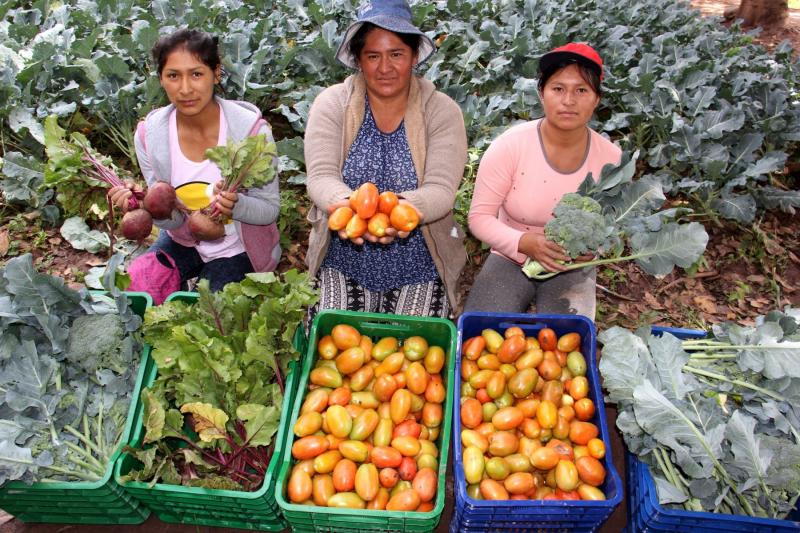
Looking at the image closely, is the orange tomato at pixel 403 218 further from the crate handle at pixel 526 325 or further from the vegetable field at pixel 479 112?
the vegetable field at pixel 479 112

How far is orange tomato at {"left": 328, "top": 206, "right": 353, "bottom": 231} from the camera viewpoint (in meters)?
2.62

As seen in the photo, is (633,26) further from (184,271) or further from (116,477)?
(116,477)

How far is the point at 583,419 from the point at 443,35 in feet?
16.8

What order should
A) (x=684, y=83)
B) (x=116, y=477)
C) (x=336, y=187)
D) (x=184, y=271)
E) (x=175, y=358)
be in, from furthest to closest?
(x=684, y=83) < (x=184, y=271) < (x=336, y=187) < (x=175, y=358) < (x=116, y=477)

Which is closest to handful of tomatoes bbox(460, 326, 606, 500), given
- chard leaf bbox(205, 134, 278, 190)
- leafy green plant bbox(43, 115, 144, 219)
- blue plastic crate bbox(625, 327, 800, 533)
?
blue plastic crate bbox(625, 327, 800, 533)

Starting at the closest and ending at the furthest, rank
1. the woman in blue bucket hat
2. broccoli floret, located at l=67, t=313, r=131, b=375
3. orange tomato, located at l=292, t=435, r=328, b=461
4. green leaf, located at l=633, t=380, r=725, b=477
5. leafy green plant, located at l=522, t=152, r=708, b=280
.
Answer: green leaf, located at l=633, t=380, r=725, b=477 → orange tomato, located at l=292, t=435, r=328, b=461 → broccoli floret, located at l=67, t=313, r=131, b=375 → leafy green plant, located at l=522, t=152, r=708, b=280 → the woman in blue bucket hat

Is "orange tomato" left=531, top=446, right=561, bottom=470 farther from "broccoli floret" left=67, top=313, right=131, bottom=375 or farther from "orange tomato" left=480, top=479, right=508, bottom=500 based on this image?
"broccoli floret" left=67, top=313, right=131, bottom=375

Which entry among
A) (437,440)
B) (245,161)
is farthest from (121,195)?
(437,440)

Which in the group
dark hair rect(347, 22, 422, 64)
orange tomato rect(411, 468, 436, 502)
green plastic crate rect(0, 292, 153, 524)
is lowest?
green plastic crate rect(0, 292, 153, 524)

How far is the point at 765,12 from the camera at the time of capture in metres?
10.1

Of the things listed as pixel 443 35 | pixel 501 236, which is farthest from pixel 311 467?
pixel 443 35

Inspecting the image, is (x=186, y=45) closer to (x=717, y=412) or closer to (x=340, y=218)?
(x=340, y=218)

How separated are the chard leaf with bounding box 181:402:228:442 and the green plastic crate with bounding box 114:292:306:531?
211mm

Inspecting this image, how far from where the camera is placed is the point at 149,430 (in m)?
2.27
